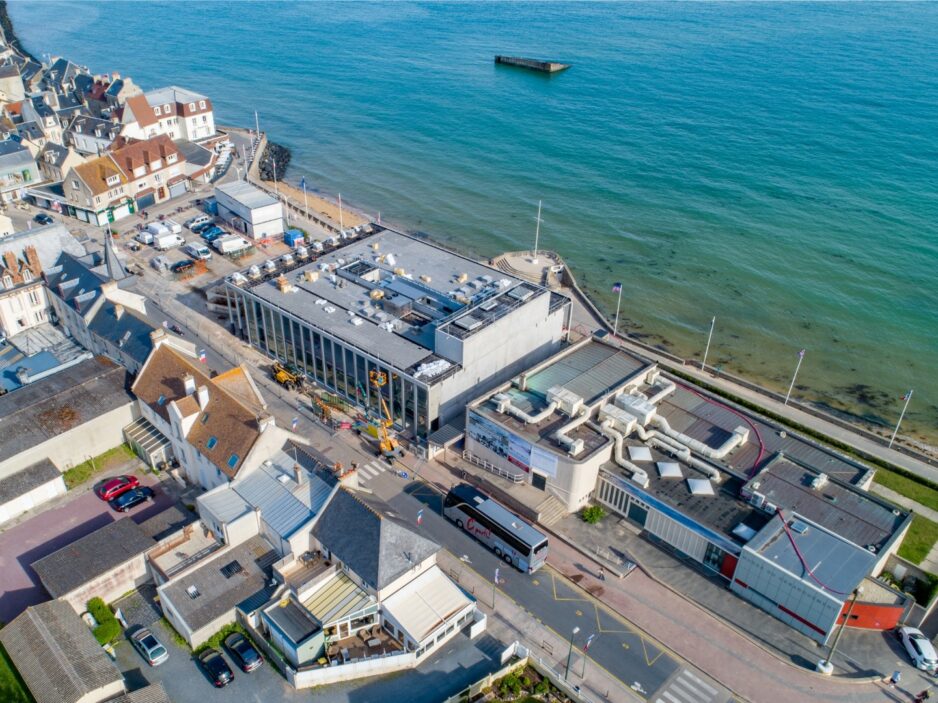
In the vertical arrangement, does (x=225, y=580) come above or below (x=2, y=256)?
below

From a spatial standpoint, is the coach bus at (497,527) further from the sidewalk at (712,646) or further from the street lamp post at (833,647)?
the street lamp post at (833,647)

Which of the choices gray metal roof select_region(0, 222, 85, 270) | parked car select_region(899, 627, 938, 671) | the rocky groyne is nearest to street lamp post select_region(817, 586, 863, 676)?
parked car select_region(899, 627, 938, 671)

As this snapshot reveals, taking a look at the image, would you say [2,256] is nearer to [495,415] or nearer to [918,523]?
[495,415]

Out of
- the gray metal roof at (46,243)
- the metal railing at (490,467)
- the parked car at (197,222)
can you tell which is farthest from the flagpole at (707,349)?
the parked car at (197,222)

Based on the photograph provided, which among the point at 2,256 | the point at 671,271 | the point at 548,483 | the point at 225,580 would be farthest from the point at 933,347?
the point at 2,256

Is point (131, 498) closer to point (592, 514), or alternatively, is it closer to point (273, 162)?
point (592, 514)

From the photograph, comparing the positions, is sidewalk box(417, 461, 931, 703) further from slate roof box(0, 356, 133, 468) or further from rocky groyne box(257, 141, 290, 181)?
rocky groyne box(257, 141, 290, 181)

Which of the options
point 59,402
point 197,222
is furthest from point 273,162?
point 59,402
